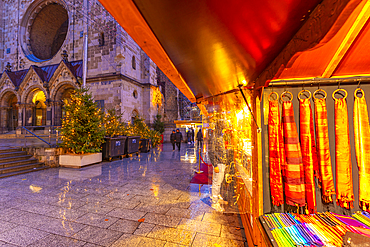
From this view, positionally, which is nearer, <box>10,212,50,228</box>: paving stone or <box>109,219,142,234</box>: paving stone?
<box>109,219,142,234</box>: paving stone

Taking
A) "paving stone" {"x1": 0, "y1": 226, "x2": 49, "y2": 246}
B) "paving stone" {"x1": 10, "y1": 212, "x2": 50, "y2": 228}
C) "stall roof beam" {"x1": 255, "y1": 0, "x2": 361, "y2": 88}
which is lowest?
"paving stone" {"x1": 10, "y1": 212, "x2": 50, "y2": 228}

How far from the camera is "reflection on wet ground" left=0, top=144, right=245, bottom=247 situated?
263 cm

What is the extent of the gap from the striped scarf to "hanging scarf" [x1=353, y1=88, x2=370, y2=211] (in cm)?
68

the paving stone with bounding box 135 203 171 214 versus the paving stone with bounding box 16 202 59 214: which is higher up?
the paving stone with bounding box 16 202 59 214

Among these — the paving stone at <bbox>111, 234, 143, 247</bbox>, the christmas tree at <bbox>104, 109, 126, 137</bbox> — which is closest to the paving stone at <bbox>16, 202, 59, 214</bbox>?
the paving stone at <bbox>111, 234, 143, 247</bbox>

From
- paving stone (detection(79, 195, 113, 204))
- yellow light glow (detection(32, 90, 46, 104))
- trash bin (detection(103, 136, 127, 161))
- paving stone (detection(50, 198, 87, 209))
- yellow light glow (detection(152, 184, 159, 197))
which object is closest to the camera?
paving stone (detection(50, 198, 87, 209))

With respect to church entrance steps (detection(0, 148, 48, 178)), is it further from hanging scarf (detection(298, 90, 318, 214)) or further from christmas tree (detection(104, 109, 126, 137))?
hanging scarf (detection(298, 90, 318, 214))

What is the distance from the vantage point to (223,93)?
4.05 metres

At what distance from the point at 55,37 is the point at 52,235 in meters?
30.7

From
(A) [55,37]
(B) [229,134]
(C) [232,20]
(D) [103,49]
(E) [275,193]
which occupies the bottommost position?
(E) [275,193]

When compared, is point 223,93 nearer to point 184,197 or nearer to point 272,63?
point 272,63

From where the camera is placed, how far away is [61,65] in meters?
17.4

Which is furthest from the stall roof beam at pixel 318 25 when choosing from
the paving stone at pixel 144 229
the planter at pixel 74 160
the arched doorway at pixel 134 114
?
the arched doorway at pixel 134 114

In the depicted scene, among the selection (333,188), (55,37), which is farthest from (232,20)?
(55,37)
